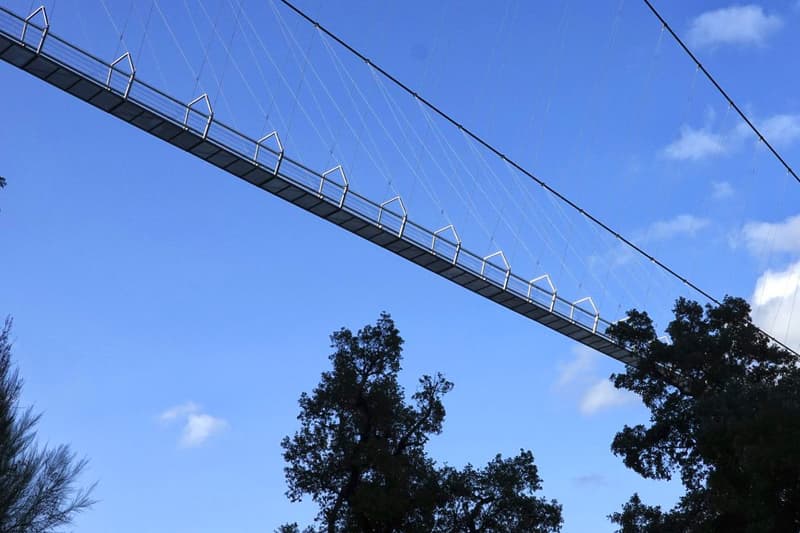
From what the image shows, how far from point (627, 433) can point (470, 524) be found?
6862 mm

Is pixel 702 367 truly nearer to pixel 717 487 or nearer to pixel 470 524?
pixel 717 487

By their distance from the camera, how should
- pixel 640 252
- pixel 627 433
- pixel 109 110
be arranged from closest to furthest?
pixel 109 110 → pixel 627 433 → pixel 640 252

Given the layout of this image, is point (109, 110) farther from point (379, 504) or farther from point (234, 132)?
point (379, 504)

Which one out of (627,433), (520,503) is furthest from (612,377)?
(520,503)

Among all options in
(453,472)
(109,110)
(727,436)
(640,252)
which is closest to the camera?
(109,110)

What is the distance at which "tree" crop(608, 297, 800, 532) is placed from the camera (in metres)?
30.7

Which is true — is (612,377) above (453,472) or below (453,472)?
above

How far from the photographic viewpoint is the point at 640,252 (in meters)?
48.4

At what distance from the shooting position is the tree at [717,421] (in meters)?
30.7

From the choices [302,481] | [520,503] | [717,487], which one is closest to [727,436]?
[717,487]

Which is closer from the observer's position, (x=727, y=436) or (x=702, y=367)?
(x=727, y=436)

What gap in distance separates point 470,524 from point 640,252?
1546cm

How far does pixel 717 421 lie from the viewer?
34.3 metres

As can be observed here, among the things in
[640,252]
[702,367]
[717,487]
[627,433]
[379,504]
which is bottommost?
[379,504]
